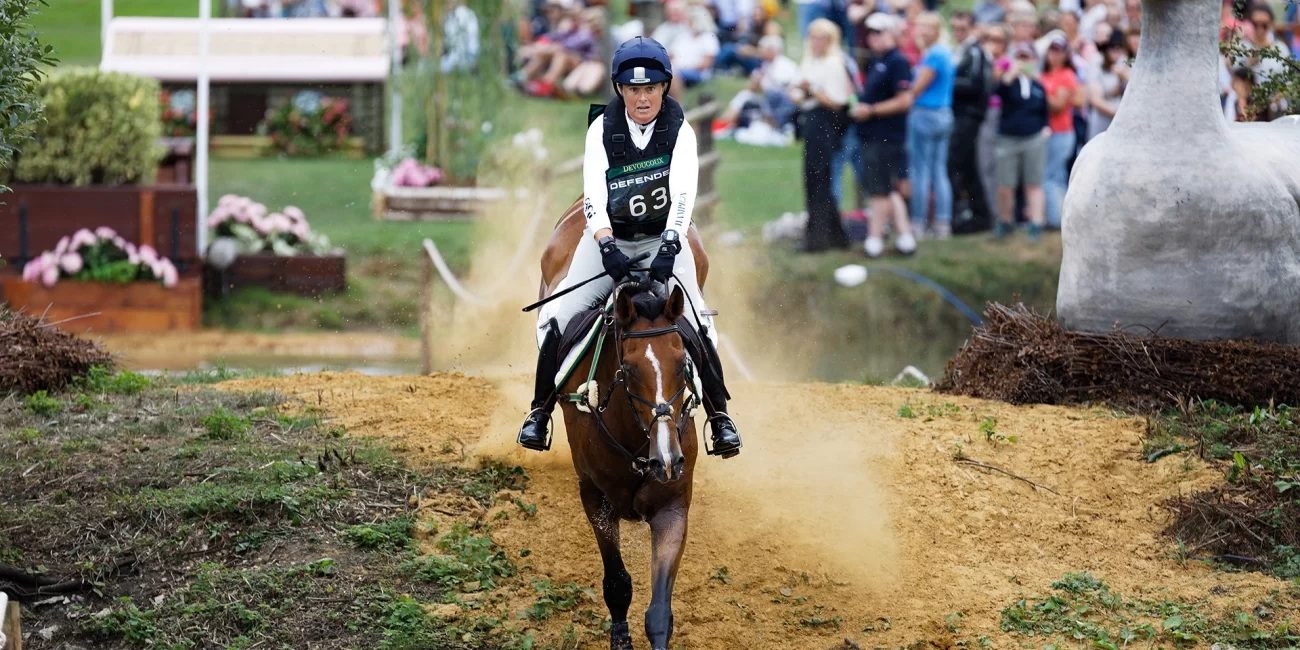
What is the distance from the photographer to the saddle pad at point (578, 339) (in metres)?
7.08

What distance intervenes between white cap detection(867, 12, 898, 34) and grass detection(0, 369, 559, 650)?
10.7 metres

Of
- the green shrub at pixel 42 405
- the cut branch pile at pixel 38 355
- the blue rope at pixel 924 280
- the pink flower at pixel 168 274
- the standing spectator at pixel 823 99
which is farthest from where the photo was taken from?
the blue rope at pixel 924 280

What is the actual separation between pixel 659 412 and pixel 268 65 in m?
19.7

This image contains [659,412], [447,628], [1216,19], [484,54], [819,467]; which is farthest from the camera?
[484,54]

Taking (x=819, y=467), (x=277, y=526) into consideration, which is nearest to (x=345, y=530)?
(x=277, y=526)

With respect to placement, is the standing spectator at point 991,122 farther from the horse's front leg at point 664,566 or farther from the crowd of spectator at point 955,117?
the horse's front leg at point 664,566

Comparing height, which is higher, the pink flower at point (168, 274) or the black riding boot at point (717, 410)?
the black riding boot at point (717, 410)

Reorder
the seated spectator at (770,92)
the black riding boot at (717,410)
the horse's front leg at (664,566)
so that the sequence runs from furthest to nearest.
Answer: the seated spectator at (770,92)
the black riding boot at (717,410)
the horse's front leg at (664,566)

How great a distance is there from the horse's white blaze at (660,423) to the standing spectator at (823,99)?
460 inches

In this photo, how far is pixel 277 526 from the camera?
7.97m

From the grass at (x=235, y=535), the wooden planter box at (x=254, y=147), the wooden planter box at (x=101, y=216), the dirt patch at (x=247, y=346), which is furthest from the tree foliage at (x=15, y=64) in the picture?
the wooden planter box at (x=254, y=147)

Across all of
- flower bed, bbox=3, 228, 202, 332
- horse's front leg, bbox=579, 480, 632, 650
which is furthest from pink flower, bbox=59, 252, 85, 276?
horse's front leg, bbox=579, 480, 632, 650

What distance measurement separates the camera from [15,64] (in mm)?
7180

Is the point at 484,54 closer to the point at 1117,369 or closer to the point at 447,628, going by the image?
the point at 1117,369
